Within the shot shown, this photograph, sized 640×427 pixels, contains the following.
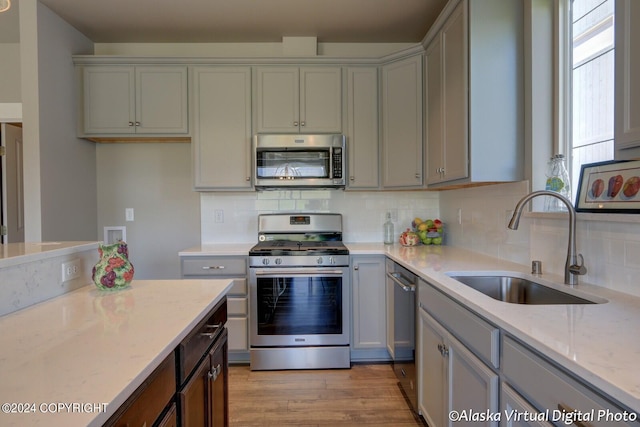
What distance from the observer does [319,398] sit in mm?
2107

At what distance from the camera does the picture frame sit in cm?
120

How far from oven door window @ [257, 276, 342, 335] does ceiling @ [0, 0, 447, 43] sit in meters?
2.00

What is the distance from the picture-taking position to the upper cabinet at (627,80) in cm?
91

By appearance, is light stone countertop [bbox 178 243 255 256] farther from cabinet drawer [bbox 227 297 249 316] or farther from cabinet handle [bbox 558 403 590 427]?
cabinet handle [bbox 558 403 590 427]

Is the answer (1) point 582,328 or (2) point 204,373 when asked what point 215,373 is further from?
(1) point 582,328

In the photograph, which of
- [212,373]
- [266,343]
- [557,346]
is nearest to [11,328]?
[212,373]

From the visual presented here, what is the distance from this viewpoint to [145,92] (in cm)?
270

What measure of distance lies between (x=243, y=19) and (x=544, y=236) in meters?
2.55

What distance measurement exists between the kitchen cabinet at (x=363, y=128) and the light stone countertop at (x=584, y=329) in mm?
1287

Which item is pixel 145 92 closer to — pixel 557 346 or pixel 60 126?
pixel 60 126

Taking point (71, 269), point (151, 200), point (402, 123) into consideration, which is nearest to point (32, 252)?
point (71, 269)

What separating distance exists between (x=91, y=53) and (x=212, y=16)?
1.25m

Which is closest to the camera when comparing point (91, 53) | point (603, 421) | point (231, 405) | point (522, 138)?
point (603, 421)

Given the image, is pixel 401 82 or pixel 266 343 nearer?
pixel 266 343
